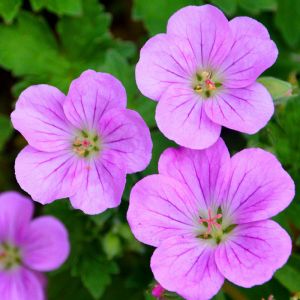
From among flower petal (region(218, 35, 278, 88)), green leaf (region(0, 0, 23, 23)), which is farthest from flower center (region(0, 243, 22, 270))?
flower petal (region(218, 35, 278, 88))

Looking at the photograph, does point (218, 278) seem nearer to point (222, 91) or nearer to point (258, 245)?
point (258, 245)

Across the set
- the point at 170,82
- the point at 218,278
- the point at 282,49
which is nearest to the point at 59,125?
the point at 170,82

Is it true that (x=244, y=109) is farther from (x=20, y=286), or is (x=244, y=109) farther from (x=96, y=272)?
(x=20, y=286)

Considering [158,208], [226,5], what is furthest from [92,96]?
[226,5]

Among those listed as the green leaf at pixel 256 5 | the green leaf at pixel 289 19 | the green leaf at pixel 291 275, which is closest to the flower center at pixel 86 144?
the green leaf at pixel 291 275

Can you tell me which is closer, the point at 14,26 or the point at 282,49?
the point at 14,26

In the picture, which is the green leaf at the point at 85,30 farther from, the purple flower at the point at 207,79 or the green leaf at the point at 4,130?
the purple flower at the point at 207,79
